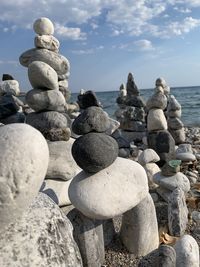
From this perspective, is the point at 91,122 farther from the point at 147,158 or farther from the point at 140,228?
the point at 147,158

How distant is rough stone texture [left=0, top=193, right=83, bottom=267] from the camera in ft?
5.87

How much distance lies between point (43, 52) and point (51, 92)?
1108 mm

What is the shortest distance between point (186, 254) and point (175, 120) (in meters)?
6.52

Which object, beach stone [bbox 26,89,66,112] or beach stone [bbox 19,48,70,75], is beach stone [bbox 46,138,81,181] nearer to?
beach stone [bbox 26,89,66,112]

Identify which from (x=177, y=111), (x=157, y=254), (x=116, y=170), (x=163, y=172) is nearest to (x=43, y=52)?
(x=163, y=172)

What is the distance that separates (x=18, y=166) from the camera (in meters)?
1.65

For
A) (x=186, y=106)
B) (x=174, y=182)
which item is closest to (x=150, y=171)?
(x=174, y=182)

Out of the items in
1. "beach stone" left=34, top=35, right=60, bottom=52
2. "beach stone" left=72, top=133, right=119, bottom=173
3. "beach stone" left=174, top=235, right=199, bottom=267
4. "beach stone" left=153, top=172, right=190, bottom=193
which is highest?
"beach stone" left=34, top=35, right=60, bottom=52

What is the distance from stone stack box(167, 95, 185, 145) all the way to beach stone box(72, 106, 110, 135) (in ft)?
19.9

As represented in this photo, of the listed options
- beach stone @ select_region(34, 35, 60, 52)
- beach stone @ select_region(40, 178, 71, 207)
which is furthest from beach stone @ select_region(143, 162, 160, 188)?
beach stone @ select_region(34, 35, 60, 52)

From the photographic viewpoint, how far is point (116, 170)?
3115mm

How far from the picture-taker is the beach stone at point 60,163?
4.34 meters

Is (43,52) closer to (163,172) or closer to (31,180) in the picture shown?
(163,172)

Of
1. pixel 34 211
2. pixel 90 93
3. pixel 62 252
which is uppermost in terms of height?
pixel 90 93
